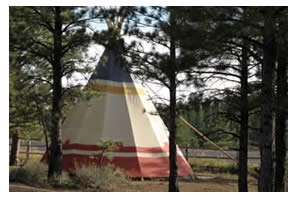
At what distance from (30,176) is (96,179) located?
5.55 ft

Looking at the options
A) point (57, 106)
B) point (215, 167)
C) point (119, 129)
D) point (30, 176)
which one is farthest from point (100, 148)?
point (215, 167)

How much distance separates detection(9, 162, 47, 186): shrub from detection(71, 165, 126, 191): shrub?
84 centimetres

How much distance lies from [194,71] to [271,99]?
221cm

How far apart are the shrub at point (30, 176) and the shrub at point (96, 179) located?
845mm

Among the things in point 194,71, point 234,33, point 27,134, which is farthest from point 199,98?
point 27,134

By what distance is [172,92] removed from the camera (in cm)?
1002

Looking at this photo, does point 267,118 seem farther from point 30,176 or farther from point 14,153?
point 14,153

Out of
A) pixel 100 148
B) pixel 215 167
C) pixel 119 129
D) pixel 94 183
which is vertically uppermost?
pixel 119 129

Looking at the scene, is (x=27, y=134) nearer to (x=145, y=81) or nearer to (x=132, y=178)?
(x=132, y=178)

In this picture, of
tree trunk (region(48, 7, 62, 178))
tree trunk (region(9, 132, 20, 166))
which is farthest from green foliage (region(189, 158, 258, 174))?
tree trunk (region(48, 7, 62, 178))

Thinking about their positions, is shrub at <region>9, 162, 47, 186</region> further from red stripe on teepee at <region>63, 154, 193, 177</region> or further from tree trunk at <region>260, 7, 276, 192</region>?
tree trunk at <region>260, 7, 276, 192</region>

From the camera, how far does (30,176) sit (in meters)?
10.3

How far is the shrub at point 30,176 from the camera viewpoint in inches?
398
